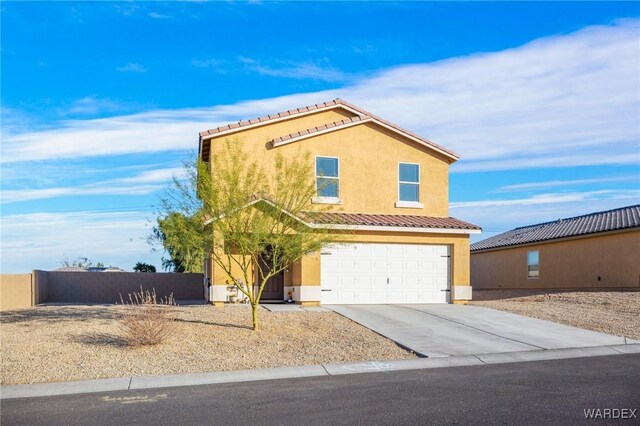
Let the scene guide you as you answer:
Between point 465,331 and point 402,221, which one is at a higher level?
point 402,221

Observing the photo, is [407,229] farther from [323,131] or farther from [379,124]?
[323,131]

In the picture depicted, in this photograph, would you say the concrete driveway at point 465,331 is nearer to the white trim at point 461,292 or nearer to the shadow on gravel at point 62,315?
the white trim at point 461,292

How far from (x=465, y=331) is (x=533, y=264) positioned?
1881 cm

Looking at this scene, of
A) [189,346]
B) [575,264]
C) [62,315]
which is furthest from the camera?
[575,264]

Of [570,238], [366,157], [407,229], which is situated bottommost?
[570,238]

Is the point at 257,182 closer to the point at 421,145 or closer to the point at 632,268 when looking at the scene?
the point at 421,145

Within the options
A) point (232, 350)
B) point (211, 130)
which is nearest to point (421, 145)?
point (211, 130)

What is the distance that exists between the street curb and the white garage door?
9027 mm

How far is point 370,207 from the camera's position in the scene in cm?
2516

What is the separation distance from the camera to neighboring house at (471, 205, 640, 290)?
28641mm

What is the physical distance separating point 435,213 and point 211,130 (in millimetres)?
9607

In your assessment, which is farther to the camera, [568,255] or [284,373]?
[568,255]

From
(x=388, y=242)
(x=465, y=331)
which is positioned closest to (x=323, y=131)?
(x=388, y=242)

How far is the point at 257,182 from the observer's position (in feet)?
57.6
